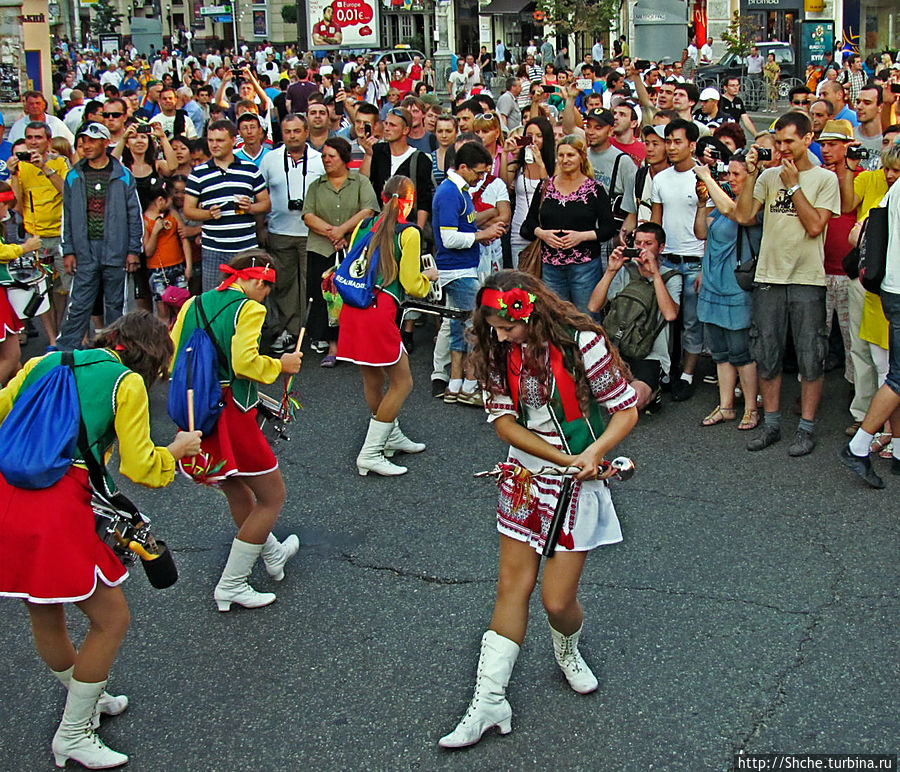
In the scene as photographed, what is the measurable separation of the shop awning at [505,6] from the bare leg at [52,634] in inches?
2222

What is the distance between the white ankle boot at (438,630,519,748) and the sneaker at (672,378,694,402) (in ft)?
13.9

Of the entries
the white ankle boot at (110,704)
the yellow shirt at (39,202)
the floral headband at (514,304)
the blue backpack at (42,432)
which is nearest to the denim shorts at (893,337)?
the floral headband at (514,304)

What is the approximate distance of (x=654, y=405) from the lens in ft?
25.3

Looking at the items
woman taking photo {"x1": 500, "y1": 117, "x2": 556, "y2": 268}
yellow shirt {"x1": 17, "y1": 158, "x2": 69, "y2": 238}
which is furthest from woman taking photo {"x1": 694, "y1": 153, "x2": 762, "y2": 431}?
yellow shirt {"x1": 17, "y1": 158, "x2": 69, "y2": 238}

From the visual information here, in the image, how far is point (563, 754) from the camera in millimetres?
4059

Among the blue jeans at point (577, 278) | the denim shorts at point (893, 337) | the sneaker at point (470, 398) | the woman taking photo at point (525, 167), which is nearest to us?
the denim shorts at point (893, 337)

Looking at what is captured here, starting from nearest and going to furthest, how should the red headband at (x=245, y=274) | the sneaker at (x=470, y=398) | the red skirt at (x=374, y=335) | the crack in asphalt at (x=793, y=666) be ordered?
the crack in asphalt at (x=793, y=666) → the red headband at (x=245, y=274) → the red skirt at (x=374, y=335) → the sneaker at (x=470, y=398)

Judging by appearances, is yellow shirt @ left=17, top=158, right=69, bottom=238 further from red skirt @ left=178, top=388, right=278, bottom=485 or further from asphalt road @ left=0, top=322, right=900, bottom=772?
red skirt @ left=178, top=388, right=278, bottom=485

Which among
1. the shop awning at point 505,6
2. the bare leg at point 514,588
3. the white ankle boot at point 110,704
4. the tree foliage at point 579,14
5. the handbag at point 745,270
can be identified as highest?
the shop awning at point 505,6

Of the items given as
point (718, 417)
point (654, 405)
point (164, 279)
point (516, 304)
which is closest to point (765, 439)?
point (718, 417)

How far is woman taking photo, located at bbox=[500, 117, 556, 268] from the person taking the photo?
900cm

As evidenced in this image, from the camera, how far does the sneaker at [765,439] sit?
23.1 ft

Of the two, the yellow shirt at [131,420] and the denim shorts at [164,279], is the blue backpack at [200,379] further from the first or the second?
the denim shorts at [164,279]

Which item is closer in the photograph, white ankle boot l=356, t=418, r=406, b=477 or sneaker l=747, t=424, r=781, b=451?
white ankle boot l=356, t=418, r=406, b=477
